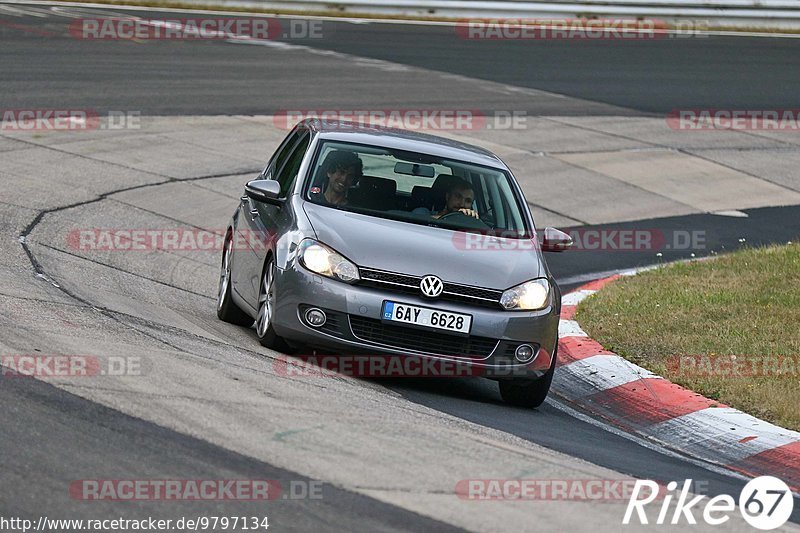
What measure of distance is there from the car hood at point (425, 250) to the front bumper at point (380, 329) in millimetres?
185

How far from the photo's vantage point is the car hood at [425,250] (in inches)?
327

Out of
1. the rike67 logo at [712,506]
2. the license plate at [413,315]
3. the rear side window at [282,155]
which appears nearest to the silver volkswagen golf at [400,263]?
the license plate at [413,315]

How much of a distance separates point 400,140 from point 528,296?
198cm

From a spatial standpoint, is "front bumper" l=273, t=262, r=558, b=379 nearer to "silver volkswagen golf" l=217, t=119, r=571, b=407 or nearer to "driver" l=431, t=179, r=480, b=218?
"silver volkswagen golf" l=217, t=119, r=571, b=407

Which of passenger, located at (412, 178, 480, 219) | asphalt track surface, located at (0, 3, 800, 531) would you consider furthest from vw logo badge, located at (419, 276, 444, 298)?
passenger, located at (412, 178, 480, 219)

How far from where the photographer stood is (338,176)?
9383 mm

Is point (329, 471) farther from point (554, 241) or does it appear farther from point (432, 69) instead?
point (432, 69)

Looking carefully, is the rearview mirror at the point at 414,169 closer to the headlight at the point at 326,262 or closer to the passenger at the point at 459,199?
the passenger at the point at 459,199

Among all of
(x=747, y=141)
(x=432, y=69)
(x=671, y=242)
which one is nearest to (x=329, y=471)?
(x=671, y=242)

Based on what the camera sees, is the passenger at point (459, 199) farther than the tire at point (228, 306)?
No

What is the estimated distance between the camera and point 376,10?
30.3 meters

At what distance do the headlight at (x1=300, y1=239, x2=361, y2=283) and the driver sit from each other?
1181mm

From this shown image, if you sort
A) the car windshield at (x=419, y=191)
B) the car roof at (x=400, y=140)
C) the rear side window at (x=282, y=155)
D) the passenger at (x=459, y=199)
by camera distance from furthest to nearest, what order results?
the rear side window at (x=282, y=155) → the car roof at (x=400, y=140) → the passenger at (x=459, y=199) → the car windshield at (x=419, y=191)

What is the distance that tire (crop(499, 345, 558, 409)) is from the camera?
8664mm
